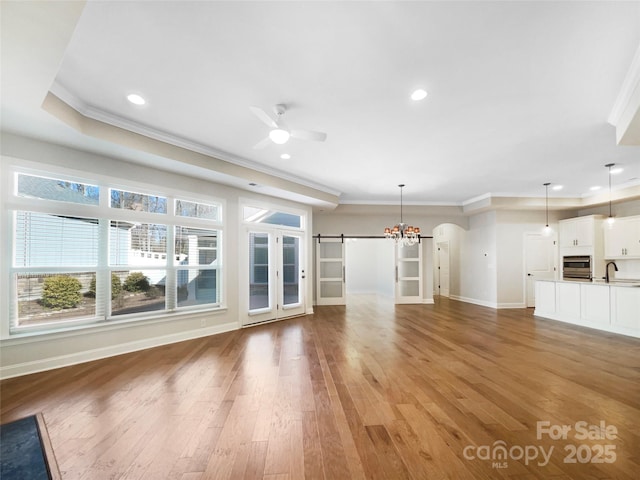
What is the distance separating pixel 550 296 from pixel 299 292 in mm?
5815

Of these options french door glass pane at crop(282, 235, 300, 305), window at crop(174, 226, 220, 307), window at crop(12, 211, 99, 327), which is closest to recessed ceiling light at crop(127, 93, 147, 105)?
window at crop(12, 211, 99, 327)

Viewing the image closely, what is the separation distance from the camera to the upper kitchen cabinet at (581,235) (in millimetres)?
7186

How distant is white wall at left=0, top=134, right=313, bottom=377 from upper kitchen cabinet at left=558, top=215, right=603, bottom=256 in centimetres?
863

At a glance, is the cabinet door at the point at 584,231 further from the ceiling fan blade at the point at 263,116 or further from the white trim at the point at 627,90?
the ceiling fan blade at the point at 263,116

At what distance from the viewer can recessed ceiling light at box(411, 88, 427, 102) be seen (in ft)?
9.13

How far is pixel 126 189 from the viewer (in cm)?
421

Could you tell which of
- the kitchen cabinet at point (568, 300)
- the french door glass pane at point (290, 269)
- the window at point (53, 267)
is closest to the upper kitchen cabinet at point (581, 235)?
the kitchen cabinet at point (568, 300)

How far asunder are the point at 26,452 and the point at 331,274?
7.05m

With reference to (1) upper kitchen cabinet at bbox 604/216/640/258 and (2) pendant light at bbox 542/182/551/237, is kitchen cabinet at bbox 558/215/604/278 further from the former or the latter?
(2) pendant light at bbox 542/182/551/237

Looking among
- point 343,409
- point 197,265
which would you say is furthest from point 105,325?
point 343,409

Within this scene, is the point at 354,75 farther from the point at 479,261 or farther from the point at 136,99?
the point at 479,261

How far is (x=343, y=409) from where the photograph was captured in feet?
8.34

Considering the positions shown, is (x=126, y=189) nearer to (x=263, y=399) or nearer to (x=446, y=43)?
(x=263, y=399)

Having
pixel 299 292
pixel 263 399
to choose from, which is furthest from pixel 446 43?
pixel 299 292
